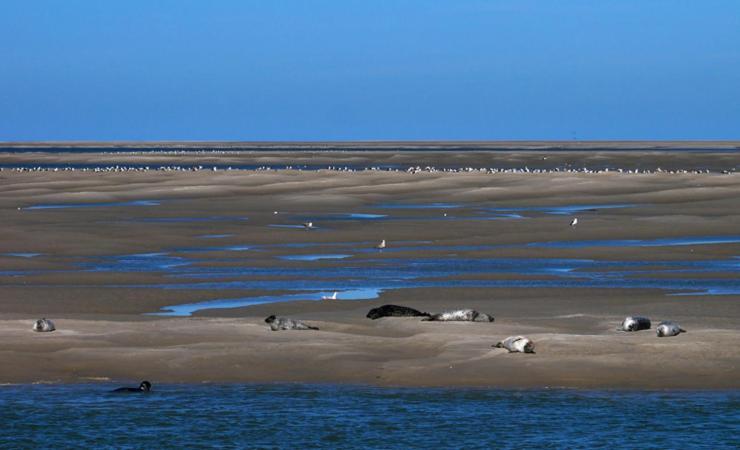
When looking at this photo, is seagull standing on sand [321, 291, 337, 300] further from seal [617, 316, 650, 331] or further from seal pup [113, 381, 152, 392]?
seal pup [113, 381, 152, 392]

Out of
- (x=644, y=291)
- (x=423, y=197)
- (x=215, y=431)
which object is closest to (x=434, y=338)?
(x=215, y=431)

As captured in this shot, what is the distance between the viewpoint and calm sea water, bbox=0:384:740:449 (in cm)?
1139

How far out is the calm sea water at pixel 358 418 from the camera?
1139cm

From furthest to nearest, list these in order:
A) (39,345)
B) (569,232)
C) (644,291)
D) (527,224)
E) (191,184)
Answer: (191,184)
(527,224)
(569,232)
(644,291)
(39,345)

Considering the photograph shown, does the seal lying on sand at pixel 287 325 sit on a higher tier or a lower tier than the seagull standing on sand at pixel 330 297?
lower

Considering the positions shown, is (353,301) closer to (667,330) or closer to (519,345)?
(519,345)

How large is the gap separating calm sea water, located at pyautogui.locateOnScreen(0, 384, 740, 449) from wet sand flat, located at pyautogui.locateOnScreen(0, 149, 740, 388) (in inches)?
22.4

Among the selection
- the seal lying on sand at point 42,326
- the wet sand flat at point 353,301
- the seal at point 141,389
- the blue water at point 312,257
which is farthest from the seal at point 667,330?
the blue water at point 312,257

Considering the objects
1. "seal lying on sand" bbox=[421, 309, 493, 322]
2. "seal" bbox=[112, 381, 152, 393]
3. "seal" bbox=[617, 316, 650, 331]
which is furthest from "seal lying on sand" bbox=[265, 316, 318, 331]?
"seal" bbox=[617, 316, 650, 331]

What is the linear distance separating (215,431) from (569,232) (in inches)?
801

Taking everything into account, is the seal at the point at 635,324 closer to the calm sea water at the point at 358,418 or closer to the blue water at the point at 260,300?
the calm sea water at the point at 358,418

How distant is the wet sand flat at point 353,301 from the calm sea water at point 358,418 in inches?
22.4

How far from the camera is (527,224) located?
33.6 meters

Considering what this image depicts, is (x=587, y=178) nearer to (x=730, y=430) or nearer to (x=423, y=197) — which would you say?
(x=423, y=197)
